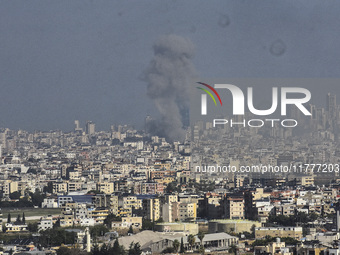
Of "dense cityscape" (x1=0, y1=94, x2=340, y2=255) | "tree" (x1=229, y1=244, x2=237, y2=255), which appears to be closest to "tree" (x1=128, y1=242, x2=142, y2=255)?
"dense cityscape" (x1=0, y1=94, x2=340, y2=255)

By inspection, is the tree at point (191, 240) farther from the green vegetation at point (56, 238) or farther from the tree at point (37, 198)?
the tree at point (37, 198)

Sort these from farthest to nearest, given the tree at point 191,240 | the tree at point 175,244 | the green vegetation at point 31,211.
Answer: the green vegetation at point 31,211, the tree at point 191,240, the tree at point 175,244

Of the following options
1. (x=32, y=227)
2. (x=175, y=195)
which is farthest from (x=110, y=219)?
(x=175, y=195)

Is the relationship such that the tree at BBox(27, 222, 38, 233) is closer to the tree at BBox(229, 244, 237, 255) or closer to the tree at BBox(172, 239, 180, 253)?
the tree at BBox(172, 239, 180, 253)

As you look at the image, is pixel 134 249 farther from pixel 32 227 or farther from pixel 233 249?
pixel 32 227

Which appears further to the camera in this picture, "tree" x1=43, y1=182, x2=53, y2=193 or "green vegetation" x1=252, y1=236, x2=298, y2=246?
"tree" x1=43, y1=182, x2=53, y2=193

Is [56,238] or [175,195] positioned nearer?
[56,238]

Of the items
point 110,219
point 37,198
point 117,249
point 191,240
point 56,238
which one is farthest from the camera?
point 37,198

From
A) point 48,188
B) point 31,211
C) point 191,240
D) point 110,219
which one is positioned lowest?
point 191,240

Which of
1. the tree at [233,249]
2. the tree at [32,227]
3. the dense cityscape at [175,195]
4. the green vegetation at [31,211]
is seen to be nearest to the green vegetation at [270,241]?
the dense cityscape at [175,195]

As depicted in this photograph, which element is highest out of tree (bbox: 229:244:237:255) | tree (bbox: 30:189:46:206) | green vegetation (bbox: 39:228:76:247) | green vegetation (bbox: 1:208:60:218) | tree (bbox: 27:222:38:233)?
tree (bbox: 30:189:46:206)

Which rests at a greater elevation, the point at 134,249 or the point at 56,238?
the point at 56,238

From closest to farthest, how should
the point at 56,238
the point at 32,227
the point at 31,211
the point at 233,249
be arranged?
1. the point at 233,249
2. the point at 56,238
3. the point at 32,227
4. the point at 31,211
